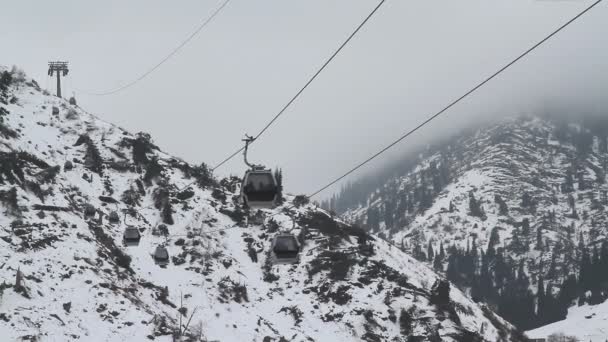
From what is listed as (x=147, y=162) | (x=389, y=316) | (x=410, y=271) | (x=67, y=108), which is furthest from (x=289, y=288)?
(x=67, y=108)

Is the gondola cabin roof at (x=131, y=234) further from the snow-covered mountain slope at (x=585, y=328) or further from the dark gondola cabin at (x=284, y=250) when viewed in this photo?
the snow-covered mountain slope at (x=585, y=328)

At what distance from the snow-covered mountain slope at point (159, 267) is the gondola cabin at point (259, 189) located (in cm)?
2056

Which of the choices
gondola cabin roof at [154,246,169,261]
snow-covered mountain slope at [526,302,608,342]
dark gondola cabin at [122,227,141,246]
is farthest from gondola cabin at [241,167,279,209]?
snow-covered mountain slope at [526,302,608,342]

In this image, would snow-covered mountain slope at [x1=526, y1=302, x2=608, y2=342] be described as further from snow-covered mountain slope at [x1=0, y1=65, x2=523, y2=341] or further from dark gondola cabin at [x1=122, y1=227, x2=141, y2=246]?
dark gondola cabin at [x1=122, y1=227, x2=141, y2=246]

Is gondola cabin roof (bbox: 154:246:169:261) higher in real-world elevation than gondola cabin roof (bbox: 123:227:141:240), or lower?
higher

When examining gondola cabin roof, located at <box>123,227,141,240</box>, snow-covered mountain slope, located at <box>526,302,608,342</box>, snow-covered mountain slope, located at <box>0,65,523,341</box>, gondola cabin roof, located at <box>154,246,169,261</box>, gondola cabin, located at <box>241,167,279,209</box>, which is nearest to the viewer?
gondola cabin, located at <box>241,167,279,209</box>

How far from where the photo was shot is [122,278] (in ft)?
179

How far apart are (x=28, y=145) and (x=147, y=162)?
57.3 feet

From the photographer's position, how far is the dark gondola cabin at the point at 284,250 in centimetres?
3173

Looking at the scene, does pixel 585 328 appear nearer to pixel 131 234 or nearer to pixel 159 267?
pixel 159 267

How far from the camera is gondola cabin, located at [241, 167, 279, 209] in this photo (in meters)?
24.7

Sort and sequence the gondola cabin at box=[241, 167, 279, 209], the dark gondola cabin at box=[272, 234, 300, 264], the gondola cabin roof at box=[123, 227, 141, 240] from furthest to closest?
the gondola cabin roof at box=[123, 227, 141, 240]
the dark gondola cabin at box=[272, 234, 300, 264]
the gondola cabin at box=[241, 167, 279, 209]

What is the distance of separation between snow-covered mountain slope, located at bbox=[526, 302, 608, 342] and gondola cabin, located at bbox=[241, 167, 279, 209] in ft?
497

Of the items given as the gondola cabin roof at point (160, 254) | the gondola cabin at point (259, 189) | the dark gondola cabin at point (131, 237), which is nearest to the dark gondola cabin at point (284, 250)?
the gondola cabin at point (259, 189)
